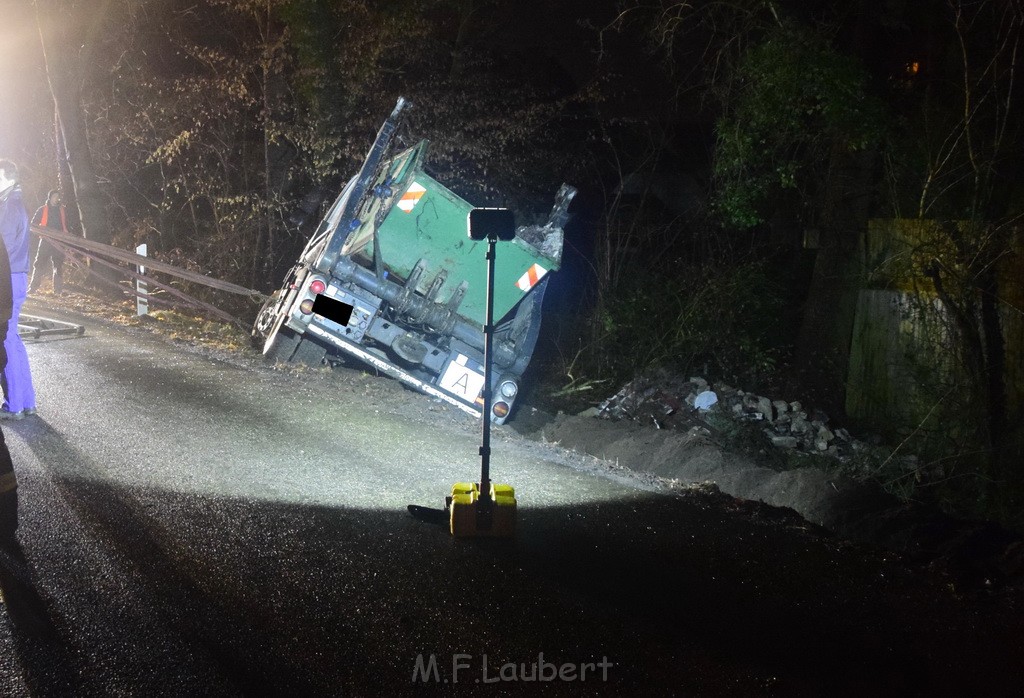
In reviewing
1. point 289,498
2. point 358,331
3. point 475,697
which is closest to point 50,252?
point 358,331

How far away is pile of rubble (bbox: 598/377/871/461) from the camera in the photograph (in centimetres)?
965

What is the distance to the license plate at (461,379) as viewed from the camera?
30.6ft

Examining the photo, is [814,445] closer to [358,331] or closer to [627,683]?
[358,331]

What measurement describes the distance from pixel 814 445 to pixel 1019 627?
4.74 m

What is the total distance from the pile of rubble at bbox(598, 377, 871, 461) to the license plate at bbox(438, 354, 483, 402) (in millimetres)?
1755

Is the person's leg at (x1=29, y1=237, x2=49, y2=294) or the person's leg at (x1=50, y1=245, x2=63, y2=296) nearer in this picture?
the person's leg at (x1=29, y1=237, x2=49, y2=294)

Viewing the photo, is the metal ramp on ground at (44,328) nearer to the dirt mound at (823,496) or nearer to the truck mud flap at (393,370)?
the truck mud flap at (393,370)

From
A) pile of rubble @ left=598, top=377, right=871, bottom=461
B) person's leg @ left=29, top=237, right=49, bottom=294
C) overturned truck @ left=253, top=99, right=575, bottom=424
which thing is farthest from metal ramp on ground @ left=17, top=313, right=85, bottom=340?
pile of rubble @ left=598, top=377, right=871, bottom=461

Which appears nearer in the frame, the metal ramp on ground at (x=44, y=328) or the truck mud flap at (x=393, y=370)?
the truck mud flap at (x=393, y=370)

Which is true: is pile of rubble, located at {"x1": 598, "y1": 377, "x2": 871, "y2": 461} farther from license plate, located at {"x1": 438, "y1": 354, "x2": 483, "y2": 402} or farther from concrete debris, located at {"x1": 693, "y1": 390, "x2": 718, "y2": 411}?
license plate, located at {"x1": 438, "y1": 354, "x2": 483, "y2": 402}

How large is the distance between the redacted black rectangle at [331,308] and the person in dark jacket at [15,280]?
2562 mm

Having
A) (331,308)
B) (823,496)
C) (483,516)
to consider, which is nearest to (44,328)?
(331,308)

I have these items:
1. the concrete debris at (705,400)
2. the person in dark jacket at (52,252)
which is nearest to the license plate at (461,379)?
the concrete debris at (705,400)

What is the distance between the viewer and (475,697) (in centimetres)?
398
